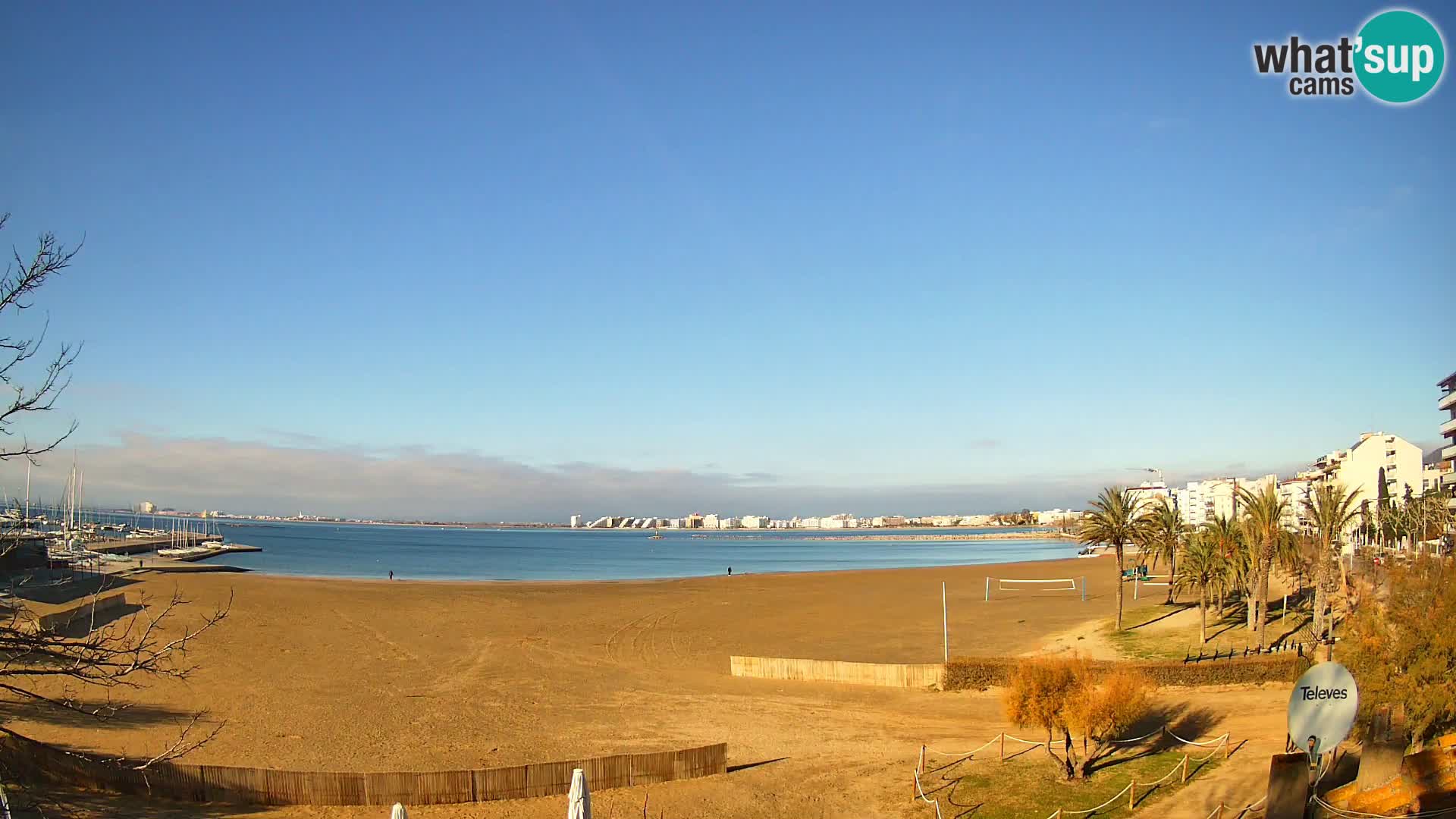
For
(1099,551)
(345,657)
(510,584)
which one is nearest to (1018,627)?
(345,657)

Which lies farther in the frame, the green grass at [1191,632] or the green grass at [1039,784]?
the green grass at [1191,632]

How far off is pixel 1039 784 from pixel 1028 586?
5305 cm

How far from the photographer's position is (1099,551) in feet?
444

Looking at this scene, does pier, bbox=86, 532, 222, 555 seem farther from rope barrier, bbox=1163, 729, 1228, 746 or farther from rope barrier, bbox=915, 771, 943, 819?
rope barrier, bbox=1163, 729, 1228, 746

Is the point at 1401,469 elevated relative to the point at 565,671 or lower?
elevated

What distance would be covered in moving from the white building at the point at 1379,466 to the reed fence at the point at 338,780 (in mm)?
91034

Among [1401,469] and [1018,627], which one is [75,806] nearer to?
[1018,627]

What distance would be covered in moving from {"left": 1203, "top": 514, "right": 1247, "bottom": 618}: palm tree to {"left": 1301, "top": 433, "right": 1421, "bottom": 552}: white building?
2367 inches

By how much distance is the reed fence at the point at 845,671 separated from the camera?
28.3 m

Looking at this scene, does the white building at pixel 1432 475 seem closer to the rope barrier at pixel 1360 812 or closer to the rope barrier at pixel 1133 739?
the rope barrier at pixel 1133 739

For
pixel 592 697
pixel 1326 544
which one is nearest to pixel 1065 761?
pixel 592 697

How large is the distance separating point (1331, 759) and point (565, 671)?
24396mm

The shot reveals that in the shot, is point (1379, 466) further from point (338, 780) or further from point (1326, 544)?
point (338, 780)

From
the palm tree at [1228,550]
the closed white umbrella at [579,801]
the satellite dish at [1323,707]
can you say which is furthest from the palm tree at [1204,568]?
the closed white umbrella at [579,801]
